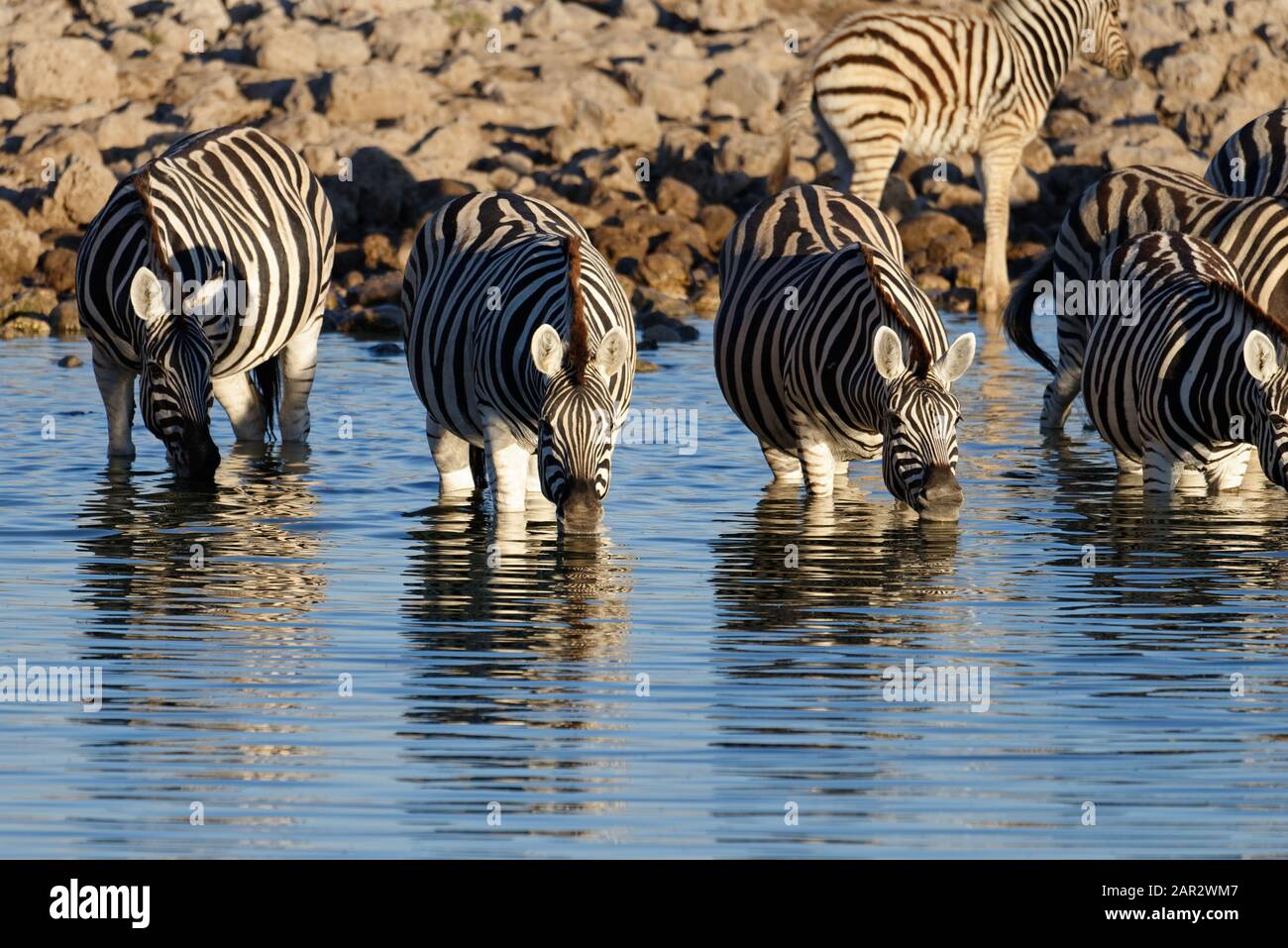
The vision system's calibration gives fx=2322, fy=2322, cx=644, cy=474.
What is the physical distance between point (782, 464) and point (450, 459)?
2177 millimetres

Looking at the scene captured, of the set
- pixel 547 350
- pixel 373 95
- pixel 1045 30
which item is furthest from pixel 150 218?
pixel 373 95

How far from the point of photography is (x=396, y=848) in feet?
24.2

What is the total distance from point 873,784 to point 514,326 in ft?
15.8

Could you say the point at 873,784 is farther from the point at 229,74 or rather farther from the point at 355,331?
the point at 229,74

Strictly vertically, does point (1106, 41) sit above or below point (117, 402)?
above

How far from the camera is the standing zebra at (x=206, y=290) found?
14.0m

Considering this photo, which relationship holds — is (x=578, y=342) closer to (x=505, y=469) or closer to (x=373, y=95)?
(x=505, y=469)

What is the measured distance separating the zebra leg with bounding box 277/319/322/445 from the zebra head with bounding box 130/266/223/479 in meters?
2.22

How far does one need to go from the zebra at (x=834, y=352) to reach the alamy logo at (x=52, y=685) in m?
4.63

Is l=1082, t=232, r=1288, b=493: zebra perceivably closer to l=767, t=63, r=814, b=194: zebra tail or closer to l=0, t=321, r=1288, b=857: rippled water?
l=0, t=321, r=1288, b=857: rippled water

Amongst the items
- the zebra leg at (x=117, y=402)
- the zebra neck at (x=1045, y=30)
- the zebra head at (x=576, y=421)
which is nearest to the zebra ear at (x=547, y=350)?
the zebra head at (x=576, y=421)

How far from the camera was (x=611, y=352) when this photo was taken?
1177cm
